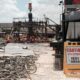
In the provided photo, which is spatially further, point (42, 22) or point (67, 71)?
point (42, 22)

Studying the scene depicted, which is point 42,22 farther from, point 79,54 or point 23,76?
point 79,54

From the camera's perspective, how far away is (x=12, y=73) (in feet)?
60.2

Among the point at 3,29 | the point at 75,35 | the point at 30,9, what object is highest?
the point at 75,35

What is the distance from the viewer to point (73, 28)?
806 cm

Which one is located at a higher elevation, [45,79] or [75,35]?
[75,35]

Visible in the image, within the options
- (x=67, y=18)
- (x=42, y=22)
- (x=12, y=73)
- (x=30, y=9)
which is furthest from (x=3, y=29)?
(x=67, y=18)

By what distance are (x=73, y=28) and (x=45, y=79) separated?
31.1 feet

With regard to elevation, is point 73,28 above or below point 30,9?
above

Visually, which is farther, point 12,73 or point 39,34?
point 39,34

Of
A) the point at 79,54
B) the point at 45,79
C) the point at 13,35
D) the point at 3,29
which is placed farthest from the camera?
the point at 3,29

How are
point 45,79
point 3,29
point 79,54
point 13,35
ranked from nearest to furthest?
1. point 79,54
2. point 45,79
3. point 13,35
4. point 3,29

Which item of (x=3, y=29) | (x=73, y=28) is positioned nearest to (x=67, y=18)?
(x=73, y=28)

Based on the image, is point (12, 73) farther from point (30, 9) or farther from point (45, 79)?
point (30, 9)

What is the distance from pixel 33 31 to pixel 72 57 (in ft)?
213
